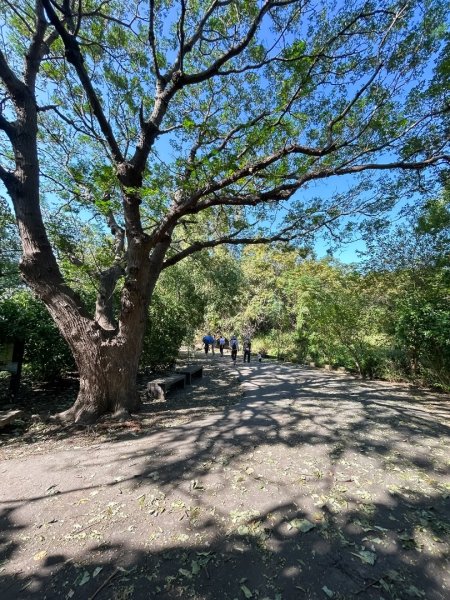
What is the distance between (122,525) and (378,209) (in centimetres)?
708

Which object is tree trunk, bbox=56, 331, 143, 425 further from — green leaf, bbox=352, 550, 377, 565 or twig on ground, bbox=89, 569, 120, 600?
green leaf, bbox=352, 550, 377, 565

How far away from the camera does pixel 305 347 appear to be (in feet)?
43.1

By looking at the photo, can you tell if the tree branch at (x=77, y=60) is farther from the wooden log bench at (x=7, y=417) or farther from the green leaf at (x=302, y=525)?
the green leaf at (x=302, y=525)

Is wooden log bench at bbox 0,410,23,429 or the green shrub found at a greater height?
the green shrub

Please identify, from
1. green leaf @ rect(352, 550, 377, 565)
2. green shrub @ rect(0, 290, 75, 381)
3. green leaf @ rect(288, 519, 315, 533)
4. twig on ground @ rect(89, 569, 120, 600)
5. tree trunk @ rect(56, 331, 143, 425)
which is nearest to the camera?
twig on ground @ rect(89, 569, 120, 600)

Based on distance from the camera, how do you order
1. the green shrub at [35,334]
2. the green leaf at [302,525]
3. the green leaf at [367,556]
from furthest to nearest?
the green shrub at [35,334] → the green leaf at [302,525] → the green leaf at [367,556]

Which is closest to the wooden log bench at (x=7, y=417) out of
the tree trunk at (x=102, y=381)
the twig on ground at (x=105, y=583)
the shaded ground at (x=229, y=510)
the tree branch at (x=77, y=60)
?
the shaded ground at (x=229, y=510)

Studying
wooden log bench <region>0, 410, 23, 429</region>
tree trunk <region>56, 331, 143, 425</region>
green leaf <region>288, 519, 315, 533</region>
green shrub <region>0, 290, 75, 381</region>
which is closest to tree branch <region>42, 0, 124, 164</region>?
tree trunk <region>56, 331, 143, 425</region>

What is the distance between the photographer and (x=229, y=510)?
232 cm

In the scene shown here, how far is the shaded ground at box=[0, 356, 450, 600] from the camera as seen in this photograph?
172 centimetres

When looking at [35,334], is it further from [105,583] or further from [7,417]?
[105,583]

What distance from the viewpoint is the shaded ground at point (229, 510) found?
1718 millimetres

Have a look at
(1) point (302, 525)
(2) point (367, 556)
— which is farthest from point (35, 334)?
(2) point (367, 556)

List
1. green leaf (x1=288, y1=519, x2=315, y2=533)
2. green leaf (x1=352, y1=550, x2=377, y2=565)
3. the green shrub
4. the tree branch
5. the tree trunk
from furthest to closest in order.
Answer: the green shrub, the tree trunk, the tree branch, green leaf (x1=288, y1=519, x2=315, y2=533), green leaf (x1=352, y1=550, x2=377, y2=565)
